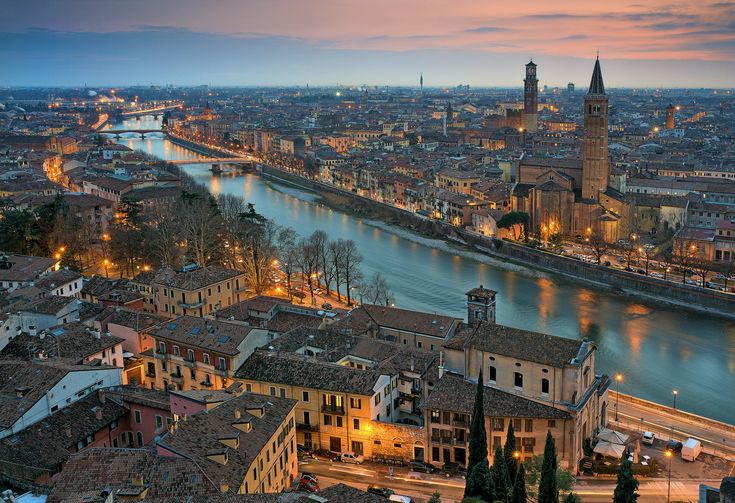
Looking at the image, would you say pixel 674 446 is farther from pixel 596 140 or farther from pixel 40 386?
pixel 596 140

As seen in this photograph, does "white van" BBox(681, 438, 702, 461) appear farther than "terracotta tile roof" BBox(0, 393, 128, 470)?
Yes

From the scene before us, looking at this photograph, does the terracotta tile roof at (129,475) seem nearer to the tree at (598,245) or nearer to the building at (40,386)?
the building at (40,386)

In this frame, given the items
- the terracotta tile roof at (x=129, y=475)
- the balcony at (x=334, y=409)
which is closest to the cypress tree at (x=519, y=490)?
the terracotta tile roof at (x=129, y=475)

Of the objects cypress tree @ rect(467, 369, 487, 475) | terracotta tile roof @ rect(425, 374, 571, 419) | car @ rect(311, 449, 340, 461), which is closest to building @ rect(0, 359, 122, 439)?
car @ rect(311, 449, 340, 461)

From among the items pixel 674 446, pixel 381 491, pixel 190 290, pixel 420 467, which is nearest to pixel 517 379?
pixel 420 467

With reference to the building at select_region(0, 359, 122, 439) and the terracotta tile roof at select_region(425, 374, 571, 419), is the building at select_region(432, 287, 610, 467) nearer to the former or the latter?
the terracotta tile roof at select_region(425, 374, 571, 419)

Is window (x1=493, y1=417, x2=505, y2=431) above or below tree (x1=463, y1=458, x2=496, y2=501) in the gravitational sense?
below

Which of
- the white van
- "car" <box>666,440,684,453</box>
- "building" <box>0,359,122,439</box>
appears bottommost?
"car" <box>666,440,684,453</box>

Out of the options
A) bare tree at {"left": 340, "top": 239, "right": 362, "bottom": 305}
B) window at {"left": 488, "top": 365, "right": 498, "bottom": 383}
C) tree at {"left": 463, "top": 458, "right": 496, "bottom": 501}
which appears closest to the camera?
tree at {"left": 463, "top": 458, "right": 496, "bottom": 501}

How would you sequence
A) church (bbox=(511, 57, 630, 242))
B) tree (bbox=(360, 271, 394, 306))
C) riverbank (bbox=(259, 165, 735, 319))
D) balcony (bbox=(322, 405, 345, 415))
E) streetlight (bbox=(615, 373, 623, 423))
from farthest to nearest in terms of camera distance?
church (bbox=(511, 57, 630, 242)) < riverbank (bbox=(259, 165, 735, 319)) < tree (bbox=(360, 271, 394, 306)) < streetlight (bbox=(615, 373, 623, 423)) < balcony (bbox=(322, 405, 345, 415))
